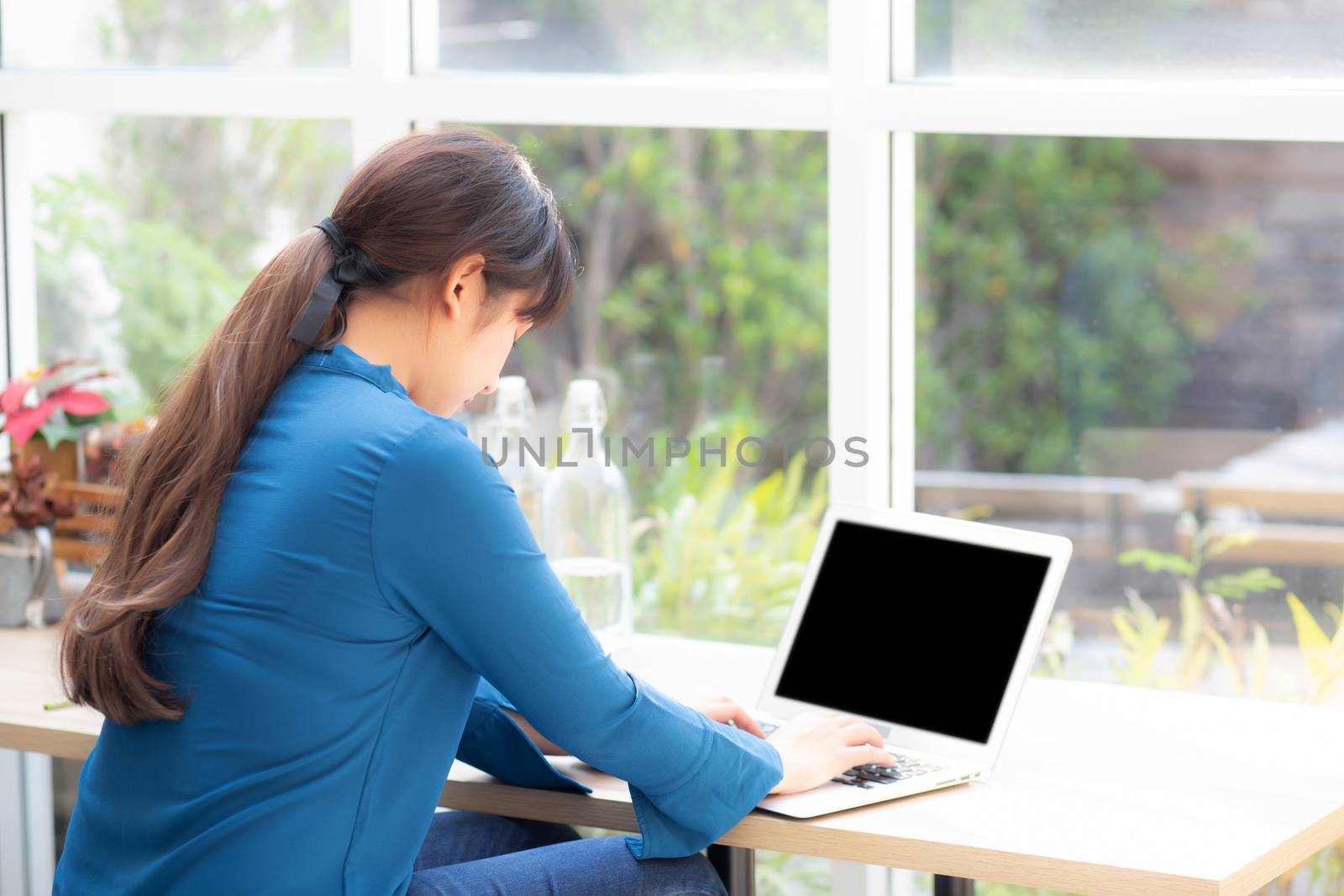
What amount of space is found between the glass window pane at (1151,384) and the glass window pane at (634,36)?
0.81ft

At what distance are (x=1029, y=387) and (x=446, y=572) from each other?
1.01m

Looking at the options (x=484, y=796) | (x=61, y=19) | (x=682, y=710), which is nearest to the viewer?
(x=682, y=710)

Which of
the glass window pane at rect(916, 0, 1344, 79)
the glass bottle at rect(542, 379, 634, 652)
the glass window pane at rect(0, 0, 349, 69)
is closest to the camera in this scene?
the glass window pane at rect(916, 0, 1344, 79)

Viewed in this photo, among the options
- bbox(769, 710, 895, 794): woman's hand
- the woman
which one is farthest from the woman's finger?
the woman

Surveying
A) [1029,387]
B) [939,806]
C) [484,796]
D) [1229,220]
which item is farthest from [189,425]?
[1229,220]

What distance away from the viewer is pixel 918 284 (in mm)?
1955

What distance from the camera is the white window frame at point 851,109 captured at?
171 centimetres

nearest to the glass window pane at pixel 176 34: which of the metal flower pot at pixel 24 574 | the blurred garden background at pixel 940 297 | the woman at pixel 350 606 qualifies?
the blurred garden background at pixel 940 297

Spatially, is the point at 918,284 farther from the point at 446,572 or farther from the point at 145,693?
the point at 145,693

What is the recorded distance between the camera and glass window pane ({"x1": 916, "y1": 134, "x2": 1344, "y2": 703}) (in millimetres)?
1771

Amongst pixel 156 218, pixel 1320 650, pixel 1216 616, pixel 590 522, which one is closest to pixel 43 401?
pixel 156 218

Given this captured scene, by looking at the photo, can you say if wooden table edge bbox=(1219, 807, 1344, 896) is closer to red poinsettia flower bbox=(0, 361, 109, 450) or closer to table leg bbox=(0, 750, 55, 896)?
red poinsettia flower bbox=(0, 361, 109, 450)

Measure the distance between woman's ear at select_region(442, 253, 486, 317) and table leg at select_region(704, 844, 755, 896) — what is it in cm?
63

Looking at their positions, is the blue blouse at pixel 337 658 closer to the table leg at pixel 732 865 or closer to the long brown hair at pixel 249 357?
the long brown hair at pixel 249 357
